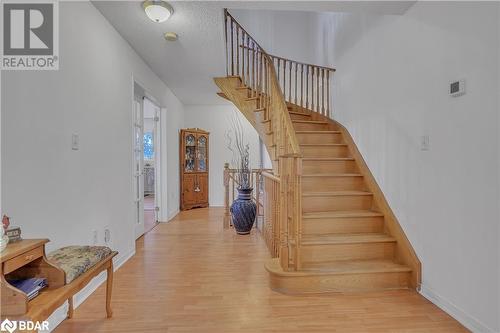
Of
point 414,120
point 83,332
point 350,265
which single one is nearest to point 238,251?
point 350,265

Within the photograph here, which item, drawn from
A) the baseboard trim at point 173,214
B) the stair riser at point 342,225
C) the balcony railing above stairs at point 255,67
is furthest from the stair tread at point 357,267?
the baseboard trim at point 173,214

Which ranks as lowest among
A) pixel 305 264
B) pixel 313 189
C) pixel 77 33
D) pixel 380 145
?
pixel 305 264

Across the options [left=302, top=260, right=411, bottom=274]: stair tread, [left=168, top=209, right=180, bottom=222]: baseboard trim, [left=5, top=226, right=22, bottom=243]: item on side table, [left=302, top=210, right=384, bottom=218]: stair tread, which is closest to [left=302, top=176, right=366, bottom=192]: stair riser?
[left=302, top=210, right=384, bottom=218]: stair tread

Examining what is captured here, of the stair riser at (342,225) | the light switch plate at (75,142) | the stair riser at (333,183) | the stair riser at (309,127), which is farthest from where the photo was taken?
the stair riser at (309,127)

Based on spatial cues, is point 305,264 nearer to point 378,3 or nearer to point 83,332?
point 83,332

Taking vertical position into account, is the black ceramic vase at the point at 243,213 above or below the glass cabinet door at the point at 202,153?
below

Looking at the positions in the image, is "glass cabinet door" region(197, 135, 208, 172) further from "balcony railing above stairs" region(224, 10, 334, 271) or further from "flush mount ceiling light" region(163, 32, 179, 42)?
"flush mount ceiling light" region(163, 32, 179, 42)

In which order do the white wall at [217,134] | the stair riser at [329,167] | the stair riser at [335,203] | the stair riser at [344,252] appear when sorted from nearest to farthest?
the stair riser at [344,252] → the stair riser at [335,203] → the stair riser at [329,167] → the white wall at [217,134]

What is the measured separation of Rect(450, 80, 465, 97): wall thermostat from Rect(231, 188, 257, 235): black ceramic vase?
276 centimetres

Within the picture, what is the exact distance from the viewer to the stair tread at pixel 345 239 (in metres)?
2.55

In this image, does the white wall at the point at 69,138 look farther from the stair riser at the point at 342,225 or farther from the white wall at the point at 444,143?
the white wall at the point at 444,143

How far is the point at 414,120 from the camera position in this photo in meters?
2.35

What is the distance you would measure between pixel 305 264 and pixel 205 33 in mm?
2465

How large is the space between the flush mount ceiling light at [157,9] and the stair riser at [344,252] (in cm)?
230
